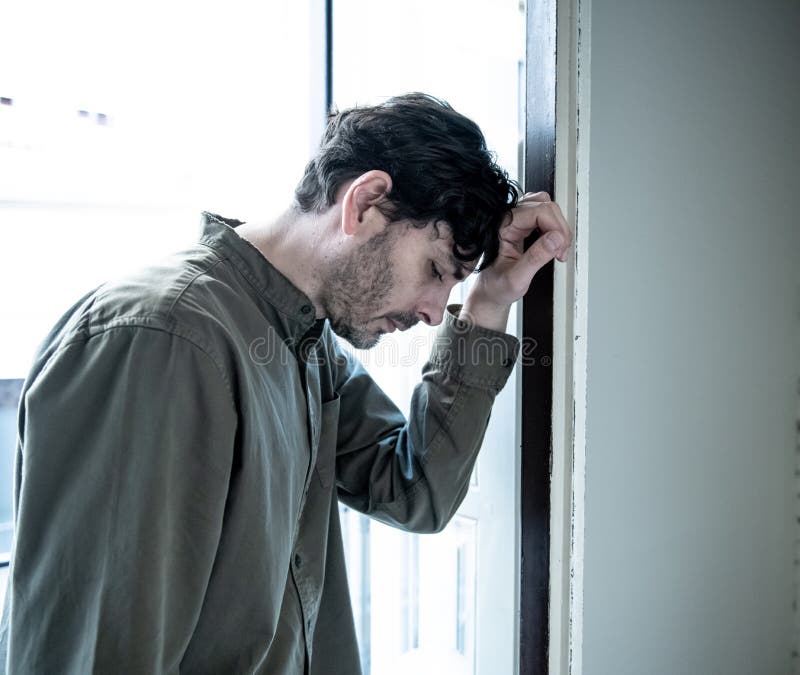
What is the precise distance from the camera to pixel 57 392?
1.72 ft

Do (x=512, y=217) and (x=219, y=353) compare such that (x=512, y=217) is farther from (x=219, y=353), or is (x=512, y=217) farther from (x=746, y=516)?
(x=746, y=516)

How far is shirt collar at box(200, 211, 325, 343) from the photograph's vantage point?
28.6 inches

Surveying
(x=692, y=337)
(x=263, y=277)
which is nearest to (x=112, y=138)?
(x=263, y=277)

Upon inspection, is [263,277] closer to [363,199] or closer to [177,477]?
[363,199]

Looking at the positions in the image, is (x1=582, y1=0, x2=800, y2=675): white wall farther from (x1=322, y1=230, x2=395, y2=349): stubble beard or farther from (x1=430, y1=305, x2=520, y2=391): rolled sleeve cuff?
(x1=322, y1=230, x2=395, y2=349): stubble beard

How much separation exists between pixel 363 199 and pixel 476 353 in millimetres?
272

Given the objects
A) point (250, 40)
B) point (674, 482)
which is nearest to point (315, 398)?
point (674, 482)

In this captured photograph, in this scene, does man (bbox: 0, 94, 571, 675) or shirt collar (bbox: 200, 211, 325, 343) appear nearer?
man (bbox: 0, 94, 571, 675)

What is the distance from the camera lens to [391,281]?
0.80 meters

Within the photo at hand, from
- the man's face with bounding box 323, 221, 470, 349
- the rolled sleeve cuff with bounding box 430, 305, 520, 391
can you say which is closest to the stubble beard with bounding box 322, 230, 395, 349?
the man's face with bounding box 323, 221, 470, 349

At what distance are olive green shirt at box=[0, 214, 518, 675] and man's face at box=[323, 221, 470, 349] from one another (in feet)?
0.16

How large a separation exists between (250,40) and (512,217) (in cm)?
87

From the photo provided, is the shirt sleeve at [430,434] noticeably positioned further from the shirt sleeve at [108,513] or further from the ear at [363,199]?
the shirt sleeve at [108,513]

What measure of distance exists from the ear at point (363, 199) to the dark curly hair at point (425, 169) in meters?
0.01
